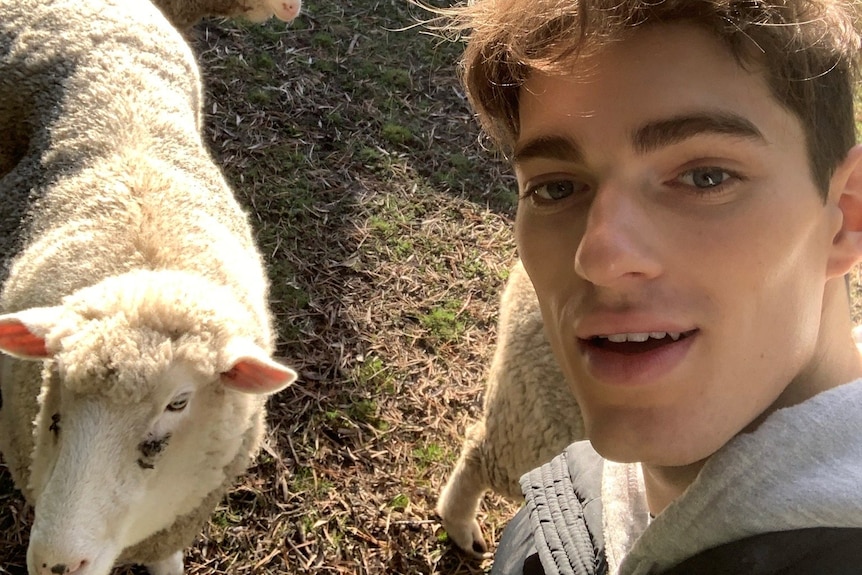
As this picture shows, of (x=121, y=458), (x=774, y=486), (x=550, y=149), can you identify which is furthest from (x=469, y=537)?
(x=550, y=149)

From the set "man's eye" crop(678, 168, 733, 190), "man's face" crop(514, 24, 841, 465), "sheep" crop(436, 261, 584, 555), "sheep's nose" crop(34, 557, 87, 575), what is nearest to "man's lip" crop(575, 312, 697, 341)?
"man's face" crop(514, 24, 841, 465)

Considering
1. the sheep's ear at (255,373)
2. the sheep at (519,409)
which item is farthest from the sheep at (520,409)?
the sheep's ear at (255,373)

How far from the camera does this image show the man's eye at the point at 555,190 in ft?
3.68

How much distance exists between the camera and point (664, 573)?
1041mm

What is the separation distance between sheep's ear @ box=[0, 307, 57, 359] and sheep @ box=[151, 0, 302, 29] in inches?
119

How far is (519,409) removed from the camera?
7.54ft

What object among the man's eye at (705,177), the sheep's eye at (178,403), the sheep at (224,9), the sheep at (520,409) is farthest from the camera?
the sheep at (224,9)

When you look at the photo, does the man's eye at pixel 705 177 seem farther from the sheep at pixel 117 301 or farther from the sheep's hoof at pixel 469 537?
the sheep's hoof at pixel 469 537

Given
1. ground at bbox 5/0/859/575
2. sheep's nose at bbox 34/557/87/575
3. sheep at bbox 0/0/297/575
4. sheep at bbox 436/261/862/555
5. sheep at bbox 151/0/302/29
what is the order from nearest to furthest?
sheep's nose at bbox 34/557/87/575 < sheep at bbox 0/0/297/575 < sheep at bbox 436/261/862/555 < ground at bbox 5/0/859/575 < sheep at bbox 151/0/302/29

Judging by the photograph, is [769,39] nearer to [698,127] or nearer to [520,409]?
[698,127]

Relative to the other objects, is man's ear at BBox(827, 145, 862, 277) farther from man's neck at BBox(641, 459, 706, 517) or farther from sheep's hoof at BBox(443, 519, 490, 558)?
sheep's hoof at BBox(443, 519, 490, 558)

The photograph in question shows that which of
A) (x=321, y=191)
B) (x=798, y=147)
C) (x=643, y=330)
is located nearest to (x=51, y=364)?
(x=643, y=330)

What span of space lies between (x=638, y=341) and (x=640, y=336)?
0.03 ft

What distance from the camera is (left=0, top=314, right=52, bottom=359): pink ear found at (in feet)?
6.07
